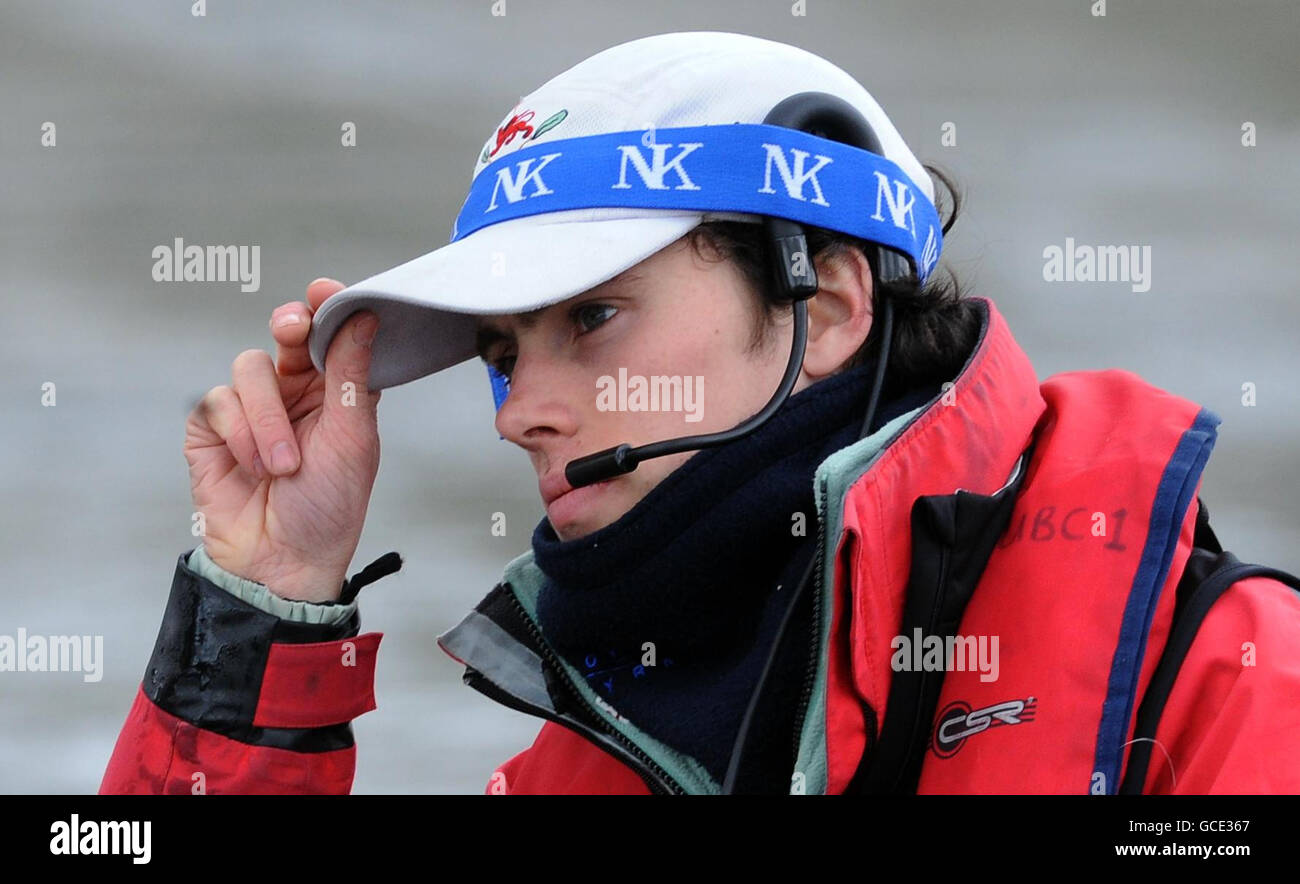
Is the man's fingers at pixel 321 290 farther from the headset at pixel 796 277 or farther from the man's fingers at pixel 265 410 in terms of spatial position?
the headset at pixel 796 277

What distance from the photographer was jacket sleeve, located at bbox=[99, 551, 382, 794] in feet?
5.60

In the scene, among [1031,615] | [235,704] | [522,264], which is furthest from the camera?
[235,704]

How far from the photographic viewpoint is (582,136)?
1.52 m

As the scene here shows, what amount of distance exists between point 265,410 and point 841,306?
0.73 metres

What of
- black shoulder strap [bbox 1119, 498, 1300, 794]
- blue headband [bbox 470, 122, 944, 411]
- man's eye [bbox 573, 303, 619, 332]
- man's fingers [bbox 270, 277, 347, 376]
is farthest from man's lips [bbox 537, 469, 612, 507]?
black shoulder strap [bbox 1119, 498, 1300, 794]

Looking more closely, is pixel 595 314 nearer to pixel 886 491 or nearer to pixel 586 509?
pixel 586 509

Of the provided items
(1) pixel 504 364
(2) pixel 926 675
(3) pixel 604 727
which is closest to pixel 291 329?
(1) pixel 504 364

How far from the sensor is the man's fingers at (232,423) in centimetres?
181

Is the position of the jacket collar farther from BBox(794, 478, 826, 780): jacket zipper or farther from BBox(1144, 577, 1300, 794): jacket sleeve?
BBox(1144, 577, 1300, 794): jacket sleeve

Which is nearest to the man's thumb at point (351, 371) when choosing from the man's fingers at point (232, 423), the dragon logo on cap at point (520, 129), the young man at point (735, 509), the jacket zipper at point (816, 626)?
the young man at point (735, 509)

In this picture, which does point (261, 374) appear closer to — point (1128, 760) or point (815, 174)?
point (815, 174)

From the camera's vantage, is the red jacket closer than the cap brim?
Yes

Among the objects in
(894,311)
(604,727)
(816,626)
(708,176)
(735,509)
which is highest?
(708,176)

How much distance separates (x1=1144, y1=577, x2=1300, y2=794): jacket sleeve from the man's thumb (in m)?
0.99
